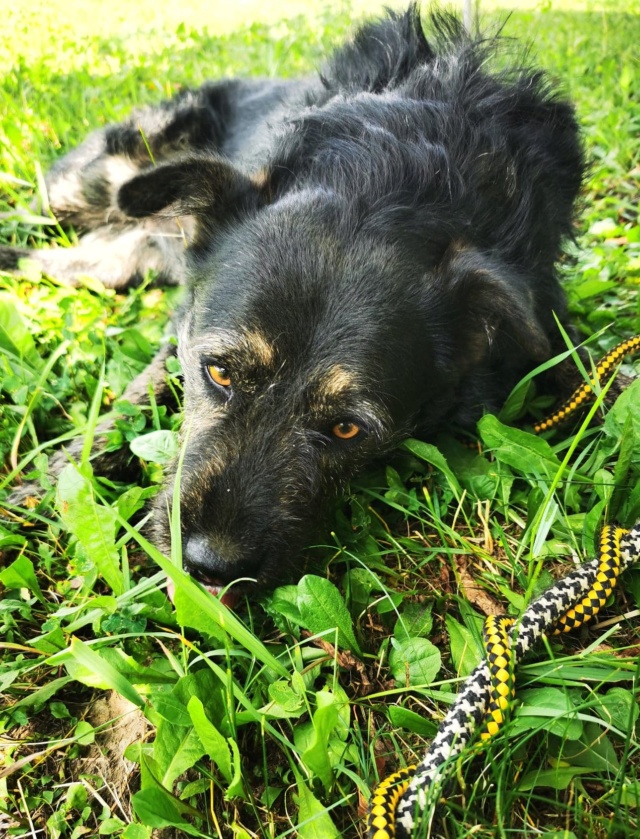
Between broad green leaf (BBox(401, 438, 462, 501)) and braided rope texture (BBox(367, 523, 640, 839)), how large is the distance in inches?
24.2

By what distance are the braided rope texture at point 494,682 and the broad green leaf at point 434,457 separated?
0.61m

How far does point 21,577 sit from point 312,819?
1338mm

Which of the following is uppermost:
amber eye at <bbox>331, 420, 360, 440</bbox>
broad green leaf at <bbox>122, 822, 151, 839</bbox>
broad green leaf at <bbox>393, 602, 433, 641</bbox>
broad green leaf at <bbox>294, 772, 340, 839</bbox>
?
amber eye at <bbox>331, 420, 360, 440</bbox>

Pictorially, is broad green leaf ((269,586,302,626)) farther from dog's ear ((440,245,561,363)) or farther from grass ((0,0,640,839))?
dog's ear ((440,245,561,363))

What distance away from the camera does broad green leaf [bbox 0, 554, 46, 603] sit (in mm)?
2281

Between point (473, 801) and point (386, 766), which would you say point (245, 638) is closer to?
point (386, 766)

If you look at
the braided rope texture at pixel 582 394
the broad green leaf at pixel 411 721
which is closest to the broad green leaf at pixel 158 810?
the broad green leaf at pixel 411 721

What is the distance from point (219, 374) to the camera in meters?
2.64

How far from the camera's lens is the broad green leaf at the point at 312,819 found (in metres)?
1.73

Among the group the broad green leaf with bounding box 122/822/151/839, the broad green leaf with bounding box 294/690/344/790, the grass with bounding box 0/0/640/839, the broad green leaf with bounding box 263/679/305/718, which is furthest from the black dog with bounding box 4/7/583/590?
the broad green leaf with bounding box 122/822/151/839

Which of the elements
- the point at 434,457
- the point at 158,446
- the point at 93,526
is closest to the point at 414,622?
the point at 434,457

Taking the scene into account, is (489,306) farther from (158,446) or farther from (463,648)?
(158,446)

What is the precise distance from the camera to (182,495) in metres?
2.45

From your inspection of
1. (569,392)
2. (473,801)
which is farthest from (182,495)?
(569,392)
